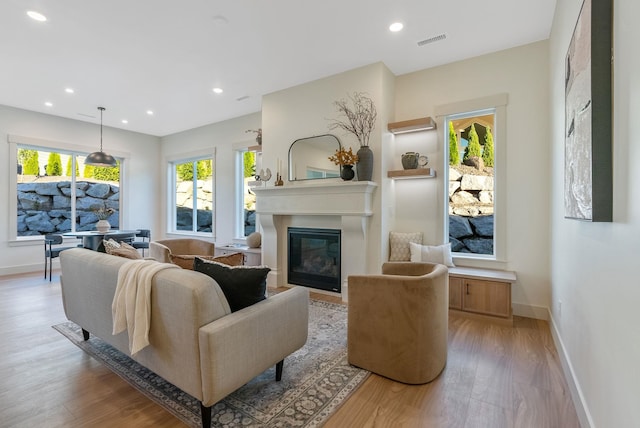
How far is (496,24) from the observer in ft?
10.1

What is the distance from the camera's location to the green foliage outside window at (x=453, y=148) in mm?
3941

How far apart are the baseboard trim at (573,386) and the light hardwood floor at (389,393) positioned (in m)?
0.05

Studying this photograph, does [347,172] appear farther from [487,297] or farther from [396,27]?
[487,297]

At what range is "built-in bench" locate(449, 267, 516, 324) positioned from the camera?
3174 mm

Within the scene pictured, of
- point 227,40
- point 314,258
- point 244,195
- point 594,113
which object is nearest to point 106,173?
point 244,195

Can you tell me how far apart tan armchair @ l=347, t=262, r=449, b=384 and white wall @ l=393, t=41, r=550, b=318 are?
1.74 m

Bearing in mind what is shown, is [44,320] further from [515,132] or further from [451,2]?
[515,132]

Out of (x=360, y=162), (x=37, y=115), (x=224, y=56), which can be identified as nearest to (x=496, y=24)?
(x=360, y=162)

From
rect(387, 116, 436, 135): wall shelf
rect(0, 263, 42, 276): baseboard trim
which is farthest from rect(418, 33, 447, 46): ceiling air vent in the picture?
rect(0, 263, 42, 276): baseboard trim

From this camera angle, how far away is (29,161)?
576 cm

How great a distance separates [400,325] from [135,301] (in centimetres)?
172

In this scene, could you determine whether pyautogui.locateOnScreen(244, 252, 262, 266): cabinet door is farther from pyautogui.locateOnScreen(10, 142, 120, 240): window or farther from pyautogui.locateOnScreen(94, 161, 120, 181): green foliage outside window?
pyautogui.locateOnScreen(94, 161, 120, 181): green foliage outside window

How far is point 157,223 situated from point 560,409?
26.4 ft

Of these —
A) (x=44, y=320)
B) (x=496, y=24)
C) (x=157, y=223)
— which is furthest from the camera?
(x=157, y=223)
